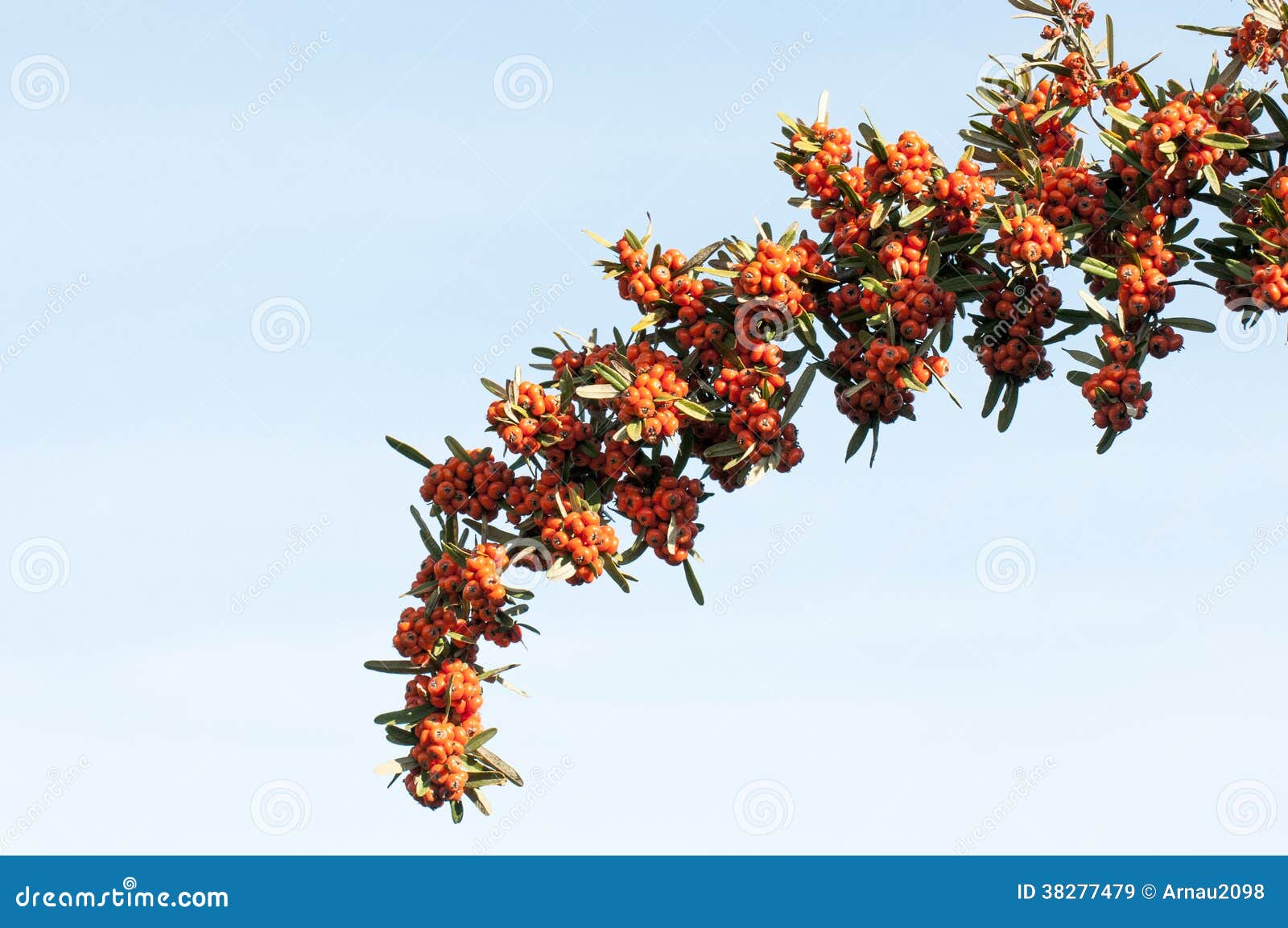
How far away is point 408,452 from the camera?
629 cm

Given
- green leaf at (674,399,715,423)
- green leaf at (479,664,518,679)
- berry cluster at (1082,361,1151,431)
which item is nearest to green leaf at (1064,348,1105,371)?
berry cluster at (1082,361,1151,431)

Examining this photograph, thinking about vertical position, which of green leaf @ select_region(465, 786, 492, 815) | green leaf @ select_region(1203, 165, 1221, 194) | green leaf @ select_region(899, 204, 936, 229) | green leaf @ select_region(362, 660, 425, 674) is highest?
green leaf @ select_region(899, 204, 936, 229)

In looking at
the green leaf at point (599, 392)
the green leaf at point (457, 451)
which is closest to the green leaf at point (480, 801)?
the green leaf at point (457, 451)

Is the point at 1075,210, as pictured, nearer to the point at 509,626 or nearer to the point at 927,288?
the point at 927,288

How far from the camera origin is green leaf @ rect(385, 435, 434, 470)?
6262 mm

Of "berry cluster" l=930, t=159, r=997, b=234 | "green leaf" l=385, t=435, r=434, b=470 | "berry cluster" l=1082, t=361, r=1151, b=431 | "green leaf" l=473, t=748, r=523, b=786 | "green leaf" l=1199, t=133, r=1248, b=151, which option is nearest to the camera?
"berry cluster" l=1082, t=361, r=1151, b=431

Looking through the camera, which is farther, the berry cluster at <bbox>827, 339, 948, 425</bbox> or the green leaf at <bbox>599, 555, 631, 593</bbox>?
the green leaf at <bbox>599, 555, 631, 593</bbox>

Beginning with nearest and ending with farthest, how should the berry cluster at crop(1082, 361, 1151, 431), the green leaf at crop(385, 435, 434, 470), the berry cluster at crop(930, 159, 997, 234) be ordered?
1. the berry cluster at crop(1082, 361, 1151, 431)
2. the berry cluster at crop(930, 159, 997, 234)
3. the green leaf at crop(385, 435, 434, 470)

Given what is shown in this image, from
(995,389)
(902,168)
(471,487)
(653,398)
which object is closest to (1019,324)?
(995,389)

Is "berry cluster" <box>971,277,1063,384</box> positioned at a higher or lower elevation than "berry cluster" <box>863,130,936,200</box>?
lower

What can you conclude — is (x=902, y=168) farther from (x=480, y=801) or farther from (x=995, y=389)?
(x=480, y=801)

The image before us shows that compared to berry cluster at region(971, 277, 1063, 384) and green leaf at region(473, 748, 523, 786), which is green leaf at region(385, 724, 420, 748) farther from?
berry cluster at region(971, 277, 1063, 384)

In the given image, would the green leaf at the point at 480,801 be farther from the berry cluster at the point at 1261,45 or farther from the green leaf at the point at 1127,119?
the berry cluster at the point at 1261,45

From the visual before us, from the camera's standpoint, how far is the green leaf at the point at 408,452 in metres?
6.26
